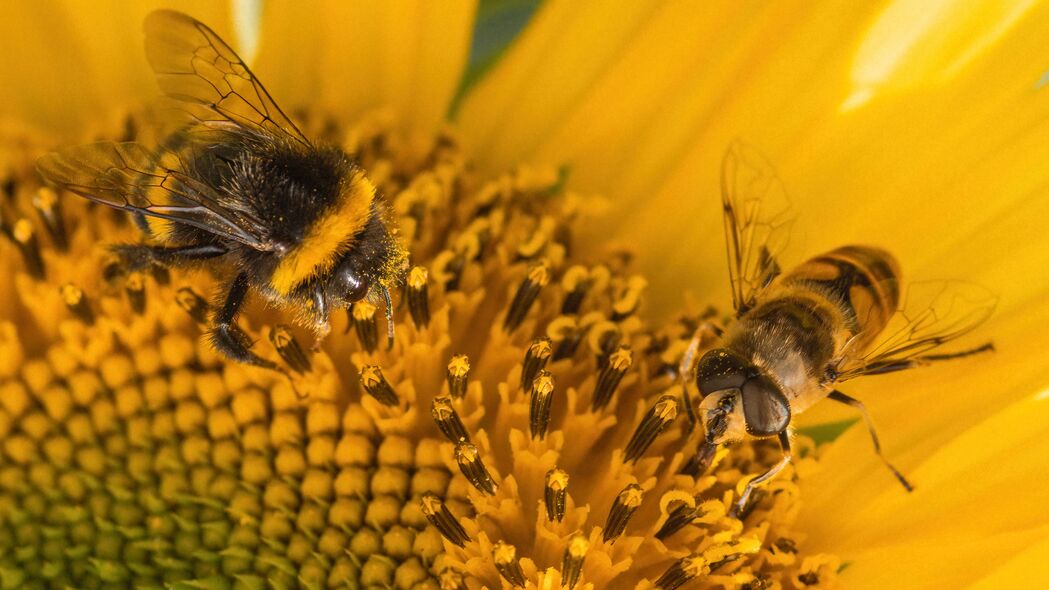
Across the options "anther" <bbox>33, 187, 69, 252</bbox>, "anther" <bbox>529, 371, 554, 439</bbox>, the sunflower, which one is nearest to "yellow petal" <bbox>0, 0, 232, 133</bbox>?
the sunflower

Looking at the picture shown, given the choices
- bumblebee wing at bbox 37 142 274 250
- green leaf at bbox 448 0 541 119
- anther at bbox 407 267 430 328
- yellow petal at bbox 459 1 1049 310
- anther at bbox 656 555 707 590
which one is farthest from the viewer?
green leaf at bbox 448 0 541 119

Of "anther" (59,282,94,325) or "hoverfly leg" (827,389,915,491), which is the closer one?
"hoverfly leg" (827,389,915,491)

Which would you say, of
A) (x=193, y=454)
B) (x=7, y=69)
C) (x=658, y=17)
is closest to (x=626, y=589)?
(x=193, y=454)

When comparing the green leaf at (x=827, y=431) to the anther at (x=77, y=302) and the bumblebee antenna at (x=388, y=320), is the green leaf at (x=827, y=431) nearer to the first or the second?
the bumblebee antenna at (x=388, y=320)

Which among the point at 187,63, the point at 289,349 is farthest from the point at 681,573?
the point at 187,63

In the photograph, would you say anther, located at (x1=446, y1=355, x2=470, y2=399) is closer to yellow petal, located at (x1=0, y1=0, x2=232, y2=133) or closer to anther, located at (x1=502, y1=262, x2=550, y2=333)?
anther, located at (x1=502, y1=262, x2=550, y2=333)

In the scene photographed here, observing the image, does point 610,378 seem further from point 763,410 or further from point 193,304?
point 193,304

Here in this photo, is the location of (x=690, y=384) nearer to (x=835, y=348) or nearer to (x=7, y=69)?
(x=835, y=348)

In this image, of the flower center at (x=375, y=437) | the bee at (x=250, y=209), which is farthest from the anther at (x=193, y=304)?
the bee at (x=250, y=209)
